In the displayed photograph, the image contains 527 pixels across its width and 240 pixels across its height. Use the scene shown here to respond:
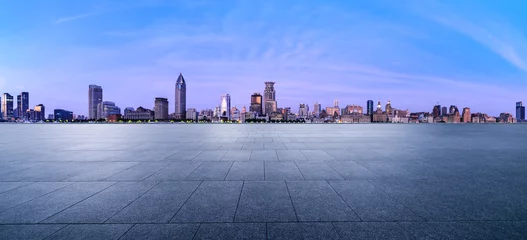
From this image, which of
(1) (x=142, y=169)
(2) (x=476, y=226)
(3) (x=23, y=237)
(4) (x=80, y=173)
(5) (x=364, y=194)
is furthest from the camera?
(1) (x=142, y=169)

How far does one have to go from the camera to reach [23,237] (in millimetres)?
4422

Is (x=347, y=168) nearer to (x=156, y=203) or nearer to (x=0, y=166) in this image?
(x=156, y=203)

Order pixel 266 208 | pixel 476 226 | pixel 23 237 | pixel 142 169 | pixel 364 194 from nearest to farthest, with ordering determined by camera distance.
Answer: pixel 23 237, pixel 476 226, pixel 266 208, pixel 364 194, pixel 142 169

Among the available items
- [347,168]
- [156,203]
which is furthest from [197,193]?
[347,168]

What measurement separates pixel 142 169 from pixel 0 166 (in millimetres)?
6311

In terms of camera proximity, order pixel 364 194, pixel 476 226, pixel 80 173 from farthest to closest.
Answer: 1. pixel 80 173
2. pixel 364 194
3. pixel 476 226

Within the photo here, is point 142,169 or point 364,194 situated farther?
point 142,169

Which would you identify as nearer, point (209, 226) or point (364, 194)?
point (209, 226)

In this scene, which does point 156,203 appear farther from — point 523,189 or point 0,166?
point 523,189

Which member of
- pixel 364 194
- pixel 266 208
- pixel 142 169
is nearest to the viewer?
pixel 266 208

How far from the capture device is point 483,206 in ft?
18.9

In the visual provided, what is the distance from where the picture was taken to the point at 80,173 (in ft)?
30.0

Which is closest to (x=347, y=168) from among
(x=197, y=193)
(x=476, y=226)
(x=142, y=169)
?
(x=476, y=226)

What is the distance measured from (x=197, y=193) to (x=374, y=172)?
21.4ft
